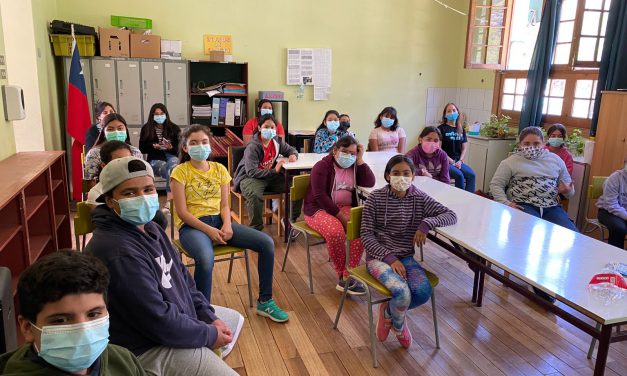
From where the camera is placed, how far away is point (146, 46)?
601 centimetres

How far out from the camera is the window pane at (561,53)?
5961 mm

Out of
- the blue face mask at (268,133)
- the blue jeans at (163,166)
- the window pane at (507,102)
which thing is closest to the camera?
the blue face mask at (268,133)

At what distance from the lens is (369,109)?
7602 millimetres

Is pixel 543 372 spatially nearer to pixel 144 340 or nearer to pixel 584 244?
pixel 584 244

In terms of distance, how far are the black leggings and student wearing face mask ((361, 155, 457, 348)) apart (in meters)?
1.87

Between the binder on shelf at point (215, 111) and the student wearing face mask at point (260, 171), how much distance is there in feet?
6.69

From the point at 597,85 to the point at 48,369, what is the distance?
19.2 ft

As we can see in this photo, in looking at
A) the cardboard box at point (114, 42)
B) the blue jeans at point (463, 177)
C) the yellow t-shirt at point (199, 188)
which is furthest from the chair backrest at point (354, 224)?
Result: the cardboard box at point (114, 42)

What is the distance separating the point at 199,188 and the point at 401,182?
1.29m

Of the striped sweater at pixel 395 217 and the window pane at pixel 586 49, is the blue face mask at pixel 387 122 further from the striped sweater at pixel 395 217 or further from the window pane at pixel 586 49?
the striped sweater at pixel 395 217

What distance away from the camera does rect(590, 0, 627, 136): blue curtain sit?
16.3 feet

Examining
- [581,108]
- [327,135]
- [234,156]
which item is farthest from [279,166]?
[581,108]

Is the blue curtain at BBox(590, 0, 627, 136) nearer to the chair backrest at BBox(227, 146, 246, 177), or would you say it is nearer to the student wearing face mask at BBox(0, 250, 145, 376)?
the chair backrest at BBox(227, 146, 246, 177)

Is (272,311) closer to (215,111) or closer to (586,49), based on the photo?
(215,111)
